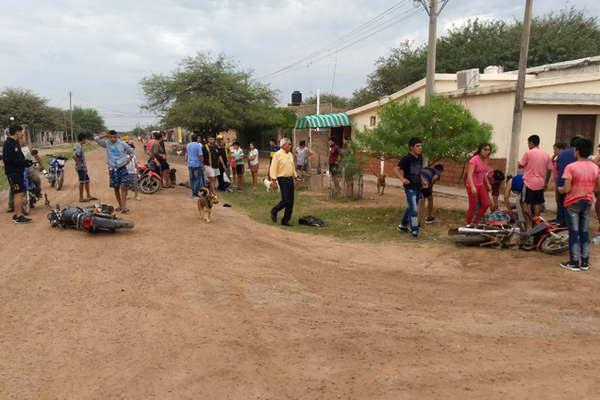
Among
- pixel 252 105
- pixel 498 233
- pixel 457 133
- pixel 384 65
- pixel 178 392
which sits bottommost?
pixel 178 392

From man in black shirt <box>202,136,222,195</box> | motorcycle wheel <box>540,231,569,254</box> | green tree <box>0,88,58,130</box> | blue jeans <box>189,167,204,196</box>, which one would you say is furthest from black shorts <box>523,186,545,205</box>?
green tree <box>0,88,58,130</box>

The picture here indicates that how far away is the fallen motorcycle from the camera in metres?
6.93

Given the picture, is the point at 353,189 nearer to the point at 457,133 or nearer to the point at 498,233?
the point at 457,133

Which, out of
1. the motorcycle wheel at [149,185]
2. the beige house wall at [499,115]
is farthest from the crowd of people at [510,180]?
the motorcycle wheel at [149,185]

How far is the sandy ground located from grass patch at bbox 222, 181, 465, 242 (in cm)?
141

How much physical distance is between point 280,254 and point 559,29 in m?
35.1

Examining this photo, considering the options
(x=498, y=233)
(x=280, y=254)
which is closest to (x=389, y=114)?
(x=498, y=233)

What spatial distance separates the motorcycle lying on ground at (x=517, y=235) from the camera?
22.7 feet

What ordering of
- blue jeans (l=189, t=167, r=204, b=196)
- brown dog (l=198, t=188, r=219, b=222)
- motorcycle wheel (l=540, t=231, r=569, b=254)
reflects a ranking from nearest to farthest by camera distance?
1. motorcycle wheel (l=540, t=231, r=569, b=254)
2. brown dog (l=198, t=188, r=219, b=222)
3. blue jeans (l=189, t=167, r=204, b=196)

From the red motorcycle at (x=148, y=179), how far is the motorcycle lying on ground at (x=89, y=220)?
5181 millimetres

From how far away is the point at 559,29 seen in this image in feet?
109

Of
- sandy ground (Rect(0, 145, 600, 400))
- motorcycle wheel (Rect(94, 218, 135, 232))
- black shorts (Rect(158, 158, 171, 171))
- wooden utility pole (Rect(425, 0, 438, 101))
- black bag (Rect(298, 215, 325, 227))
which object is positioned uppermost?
wooden utility pole (Rect(425, 0, 438, 101))

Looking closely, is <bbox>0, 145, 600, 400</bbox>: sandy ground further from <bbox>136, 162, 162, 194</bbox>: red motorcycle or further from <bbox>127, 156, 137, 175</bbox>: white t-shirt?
<bbox>136, 162, 162, 194</bbox>: red motorcycle

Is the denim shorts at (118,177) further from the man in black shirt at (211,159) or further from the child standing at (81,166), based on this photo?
the man in black shirt at (211,159)
